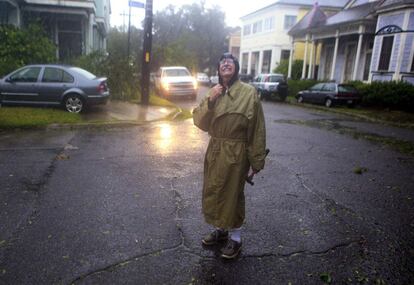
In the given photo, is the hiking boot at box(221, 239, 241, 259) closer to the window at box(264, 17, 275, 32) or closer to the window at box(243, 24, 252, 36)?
the window at box(264, 17, 275, 32)

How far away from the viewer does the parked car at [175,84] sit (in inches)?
800

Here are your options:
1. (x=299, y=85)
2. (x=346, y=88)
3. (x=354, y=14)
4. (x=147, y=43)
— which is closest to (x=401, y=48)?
(x=346, y=88)

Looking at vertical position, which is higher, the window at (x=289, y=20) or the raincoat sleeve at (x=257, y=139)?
the window at (x=289, y=20)

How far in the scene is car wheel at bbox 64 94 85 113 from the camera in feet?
38.4

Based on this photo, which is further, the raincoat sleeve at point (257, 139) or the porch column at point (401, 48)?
the porch column at point (401, 48)

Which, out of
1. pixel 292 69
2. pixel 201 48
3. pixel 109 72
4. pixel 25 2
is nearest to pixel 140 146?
pixel 109 72

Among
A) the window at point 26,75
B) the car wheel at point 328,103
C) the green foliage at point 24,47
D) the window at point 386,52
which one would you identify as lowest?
the car wheel at point 328,103

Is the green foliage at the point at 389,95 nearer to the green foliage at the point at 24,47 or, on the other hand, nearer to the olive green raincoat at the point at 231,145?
the green foliage at the point at 24,47

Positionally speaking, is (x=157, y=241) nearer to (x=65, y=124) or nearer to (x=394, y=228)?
(x=394, y=228)

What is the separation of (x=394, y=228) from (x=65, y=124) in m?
8.80

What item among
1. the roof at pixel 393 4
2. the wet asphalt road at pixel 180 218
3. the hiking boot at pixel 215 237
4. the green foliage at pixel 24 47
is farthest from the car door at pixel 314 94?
the hiking boot at pixel 215 237

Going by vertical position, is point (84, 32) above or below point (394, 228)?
above

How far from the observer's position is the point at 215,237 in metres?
3.82

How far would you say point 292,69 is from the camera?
32500 millimetres
